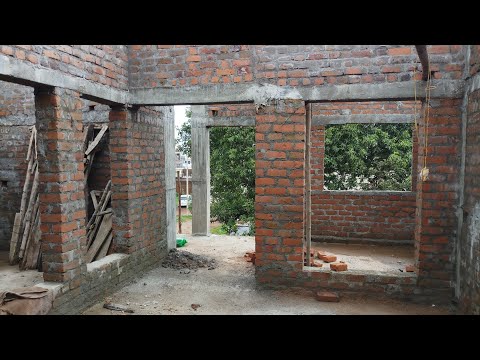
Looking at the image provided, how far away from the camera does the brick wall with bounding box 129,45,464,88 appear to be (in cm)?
421

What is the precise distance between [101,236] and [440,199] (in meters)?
4.61

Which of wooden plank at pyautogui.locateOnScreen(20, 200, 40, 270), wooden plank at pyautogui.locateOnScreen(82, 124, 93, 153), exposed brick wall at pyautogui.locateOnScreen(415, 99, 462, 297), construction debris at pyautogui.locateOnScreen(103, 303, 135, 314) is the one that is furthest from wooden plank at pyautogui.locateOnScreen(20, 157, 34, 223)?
exposed brick wall at pyautogui.locateOnScreen(415, 99, 462, 297)

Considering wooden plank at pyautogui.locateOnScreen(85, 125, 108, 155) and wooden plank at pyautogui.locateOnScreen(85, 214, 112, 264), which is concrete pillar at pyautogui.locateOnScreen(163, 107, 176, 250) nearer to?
wooden plank at pyautogui.locateOnScreen(85, 125, 108, 155)

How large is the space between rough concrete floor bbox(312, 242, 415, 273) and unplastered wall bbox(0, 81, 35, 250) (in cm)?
616

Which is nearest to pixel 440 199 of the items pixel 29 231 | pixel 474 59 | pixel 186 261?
pixel 474 59

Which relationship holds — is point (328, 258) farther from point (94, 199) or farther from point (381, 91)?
point (94, 199)

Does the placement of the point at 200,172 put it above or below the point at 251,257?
above

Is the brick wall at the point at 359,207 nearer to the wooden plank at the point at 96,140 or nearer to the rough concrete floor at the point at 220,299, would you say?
the rough concrete floor at the point at 220,299

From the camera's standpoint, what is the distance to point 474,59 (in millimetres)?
3754

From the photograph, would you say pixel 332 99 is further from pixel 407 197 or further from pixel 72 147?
pixel 407 197

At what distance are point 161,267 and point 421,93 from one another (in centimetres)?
453

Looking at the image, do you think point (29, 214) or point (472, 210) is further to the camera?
point (29, 214)

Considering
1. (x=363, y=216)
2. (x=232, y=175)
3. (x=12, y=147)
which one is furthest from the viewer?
(x=232, y=175)

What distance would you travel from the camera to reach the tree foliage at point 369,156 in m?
11.9
